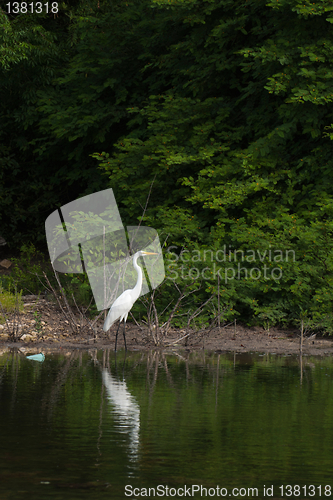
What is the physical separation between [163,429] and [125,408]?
3.04 ft

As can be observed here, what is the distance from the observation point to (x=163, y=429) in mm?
6496

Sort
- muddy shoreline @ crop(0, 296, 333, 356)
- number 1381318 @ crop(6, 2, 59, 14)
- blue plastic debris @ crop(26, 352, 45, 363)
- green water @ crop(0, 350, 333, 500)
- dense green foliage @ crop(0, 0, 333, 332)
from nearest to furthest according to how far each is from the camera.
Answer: green water @ crop(0, 350, 333, 500), blue plastic debris @ crop(26, 352, 45, 363), muddy shoreline @ crop(0, 296, 333, 356), dense green foliage @ crop(0, 0, 333, 332), number 1381318 @ crop(6, 2, 59, 14)

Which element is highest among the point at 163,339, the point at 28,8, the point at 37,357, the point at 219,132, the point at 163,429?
the point at 28,8

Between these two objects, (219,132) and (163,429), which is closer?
(163,429)

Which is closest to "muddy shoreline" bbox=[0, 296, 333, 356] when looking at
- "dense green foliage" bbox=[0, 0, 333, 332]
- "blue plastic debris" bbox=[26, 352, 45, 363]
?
"dense green foliage" bbox=[0, 0, 333, 332]

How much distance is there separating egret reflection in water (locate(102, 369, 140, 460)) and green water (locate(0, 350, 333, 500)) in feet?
0.03

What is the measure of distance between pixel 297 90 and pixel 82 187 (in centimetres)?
1085

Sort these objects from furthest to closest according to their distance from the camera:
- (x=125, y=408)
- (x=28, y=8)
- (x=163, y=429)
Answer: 1. (x=28, y=8)
2. (x=125, y=408)
3. (x=163, y=429)

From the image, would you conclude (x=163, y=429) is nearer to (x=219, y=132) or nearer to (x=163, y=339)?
(x=163, y=339)

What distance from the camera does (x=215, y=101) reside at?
666 inches

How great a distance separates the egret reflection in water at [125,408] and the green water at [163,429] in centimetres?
1

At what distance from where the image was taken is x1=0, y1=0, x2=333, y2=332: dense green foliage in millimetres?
14539

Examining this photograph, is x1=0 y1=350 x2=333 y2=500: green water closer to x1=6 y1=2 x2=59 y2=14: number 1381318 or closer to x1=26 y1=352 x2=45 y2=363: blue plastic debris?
x1=26 y1=352 x2=45 y2=363: blue plastic debris

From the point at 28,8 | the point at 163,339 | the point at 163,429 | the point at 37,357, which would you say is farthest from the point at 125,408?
the point at 28,8
